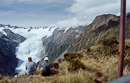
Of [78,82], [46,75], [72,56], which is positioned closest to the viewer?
[78,82]

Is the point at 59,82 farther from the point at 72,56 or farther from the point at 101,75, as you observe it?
the point at 72,56

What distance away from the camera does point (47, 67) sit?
12445 millimetres

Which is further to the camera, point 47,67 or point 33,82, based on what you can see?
point 47,67

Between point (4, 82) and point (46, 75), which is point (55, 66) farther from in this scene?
point (4, 82)

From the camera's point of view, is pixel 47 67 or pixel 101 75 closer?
pixel 101 75

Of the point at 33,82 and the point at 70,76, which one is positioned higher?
the point at 70,76

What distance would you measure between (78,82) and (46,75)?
13.2 ft

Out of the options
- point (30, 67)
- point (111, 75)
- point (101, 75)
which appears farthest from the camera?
point (30, 67)

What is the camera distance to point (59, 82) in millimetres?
9555

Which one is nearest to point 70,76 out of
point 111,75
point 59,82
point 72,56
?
point 59,82

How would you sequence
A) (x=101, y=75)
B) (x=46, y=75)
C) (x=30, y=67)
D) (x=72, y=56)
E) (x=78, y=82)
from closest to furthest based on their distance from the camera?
(x=78, y=82)
(x=101, y=75)
(x=46, y=75)
(x=30, y=67)
(x=72, y=56)

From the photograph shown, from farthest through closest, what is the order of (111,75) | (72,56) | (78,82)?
1. (72,56)
2. (111,75)
3. (78,82)

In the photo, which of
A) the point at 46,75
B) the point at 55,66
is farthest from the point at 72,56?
the point at 46,75

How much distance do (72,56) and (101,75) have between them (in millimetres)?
7519
